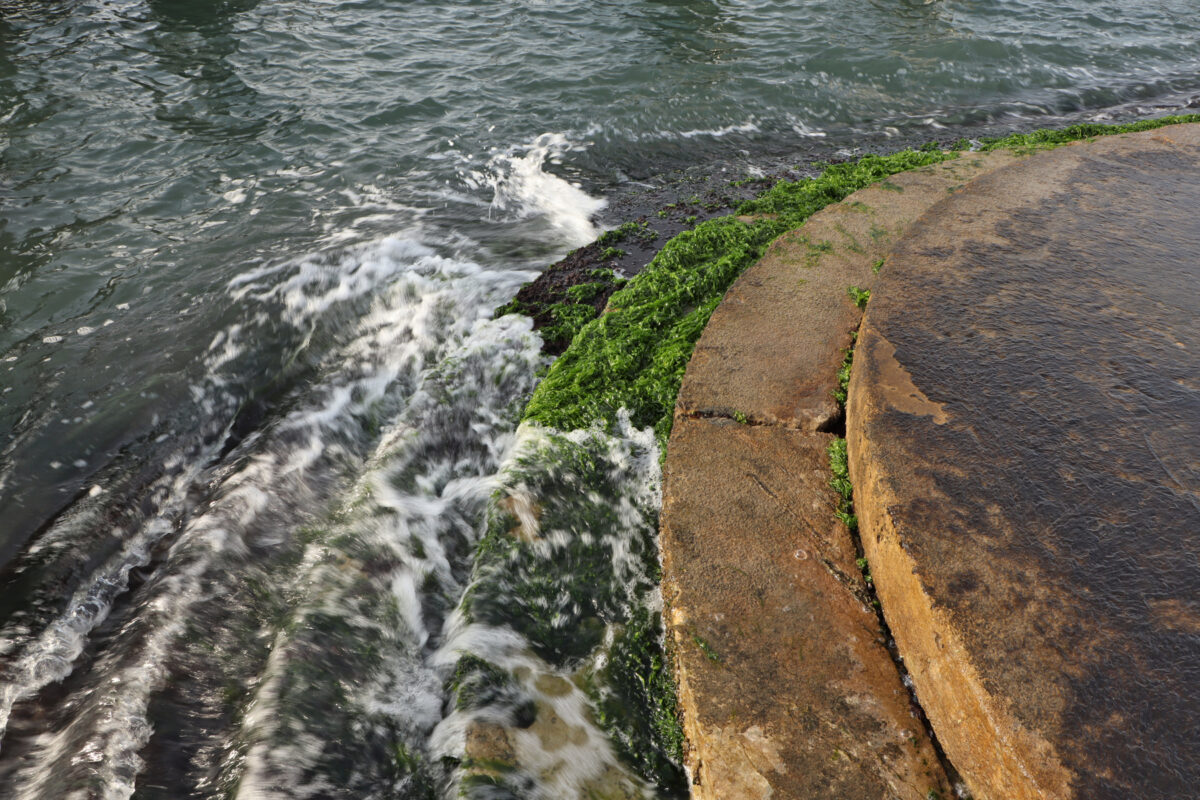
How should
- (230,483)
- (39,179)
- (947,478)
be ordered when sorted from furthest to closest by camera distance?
(39,179)
(230,483)
(947,478)

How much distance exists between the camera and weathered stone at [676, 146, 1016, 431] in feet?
9.14

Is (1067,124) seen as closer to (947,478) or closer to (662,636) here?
(947,478)

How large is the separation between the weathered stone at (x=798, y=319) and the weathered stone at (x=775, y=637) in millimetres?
179

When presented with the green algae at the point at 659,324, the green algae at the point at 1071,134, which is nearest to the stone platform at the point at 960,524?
the green algae at the point at 659,324

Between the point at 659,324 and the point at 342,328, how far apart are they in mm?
2168

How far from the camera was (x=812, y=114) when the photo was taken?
7031mm

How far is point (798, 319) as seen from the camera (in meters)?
3.16

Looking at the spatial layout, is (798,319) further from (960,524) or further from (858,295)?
(960,524)

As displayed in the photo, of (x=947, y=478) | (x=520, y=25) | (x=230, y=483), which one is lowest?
(x=230, y=483)

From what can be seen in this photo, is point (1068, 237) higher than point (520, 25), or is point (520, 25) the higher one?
point (520, 25)

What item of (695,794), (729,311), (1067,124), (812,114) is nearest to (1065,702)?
(695,794)

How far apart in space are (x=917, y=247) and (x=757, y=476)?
1.36 m

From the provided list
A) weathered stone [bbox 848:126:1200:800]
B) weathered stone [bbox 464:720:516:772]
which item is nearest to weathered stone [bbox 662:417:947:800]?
weathered stone [bbox 848:126:1200:800]

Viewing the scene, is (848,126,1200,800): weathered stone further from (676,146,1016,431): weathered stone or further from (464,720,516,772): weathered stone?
(464,720,516,772): weathered stone
